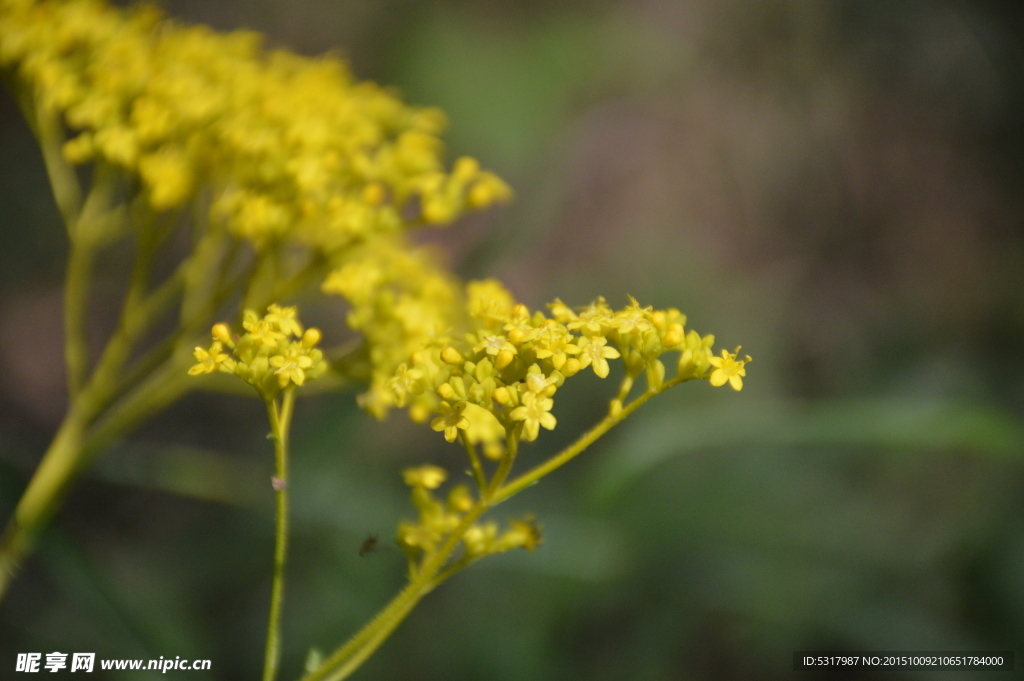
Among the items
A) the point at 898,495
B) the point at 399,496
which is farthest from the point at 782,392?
the point at 399,496

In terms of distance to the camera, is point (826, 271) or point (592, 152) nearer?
point (826, 271)

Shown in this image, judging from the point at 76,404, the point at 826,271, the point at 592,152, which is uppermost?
the point at 592,152

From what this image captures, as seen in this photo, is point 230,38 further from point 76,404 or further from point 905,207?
point 905,207

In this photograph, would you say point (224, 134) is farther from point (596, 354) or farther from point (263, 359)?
point (596, 354)

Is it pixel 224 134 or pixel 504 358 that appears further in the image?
pixel 224 134

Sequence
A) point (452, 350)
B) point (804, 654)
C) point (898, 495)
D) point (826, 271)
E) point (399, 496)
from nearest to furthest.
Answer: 1. point (452, 350)
2. point (804, 654)
3. point (399, 496)
4. point (898, 495)
5. point (826, 271)

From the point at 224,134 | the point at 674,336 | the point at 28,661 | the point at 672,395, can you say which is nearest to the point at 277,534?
the point at 674,336
